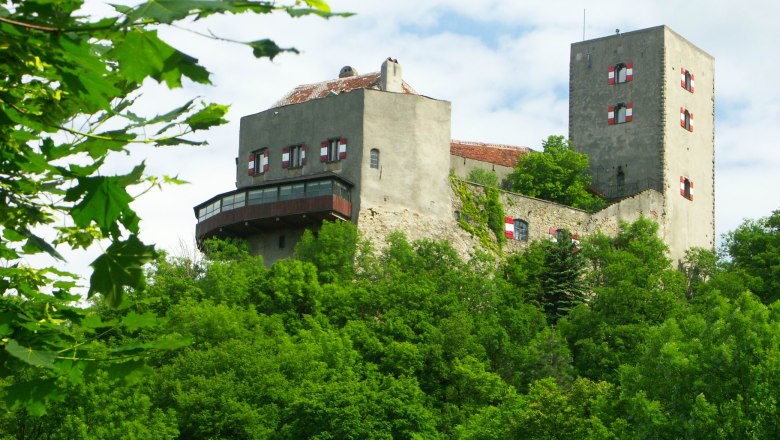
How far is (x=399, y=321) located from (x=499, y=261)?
802 cm

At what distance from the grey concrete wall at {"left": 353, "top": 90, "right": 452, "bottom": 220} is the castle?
0.16 feet

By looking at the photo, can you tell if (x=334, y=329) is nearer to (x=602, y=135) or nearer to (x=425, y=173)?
(x=425, y=173)

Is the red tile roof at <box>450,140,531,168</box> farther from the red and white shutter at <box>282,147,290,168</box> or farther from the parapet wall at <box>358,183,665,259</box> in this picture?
the red and white shutter at <box>282,147,290,168</box>

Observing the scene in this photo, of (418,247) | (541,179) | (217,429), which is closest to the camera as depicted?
(217,429)

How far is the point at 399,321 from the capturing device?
50344 millimetres

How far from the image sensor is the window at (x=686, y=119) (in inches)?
2562

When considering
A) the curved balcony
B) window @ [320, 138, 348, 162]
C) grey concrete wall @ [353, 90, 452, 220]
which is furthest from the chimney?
the curved balcony

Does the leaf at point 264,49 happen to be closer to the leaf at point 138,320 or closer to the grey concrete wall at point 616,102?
the leaf at point 138,320

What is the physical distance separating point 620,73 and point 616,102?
1531 mm

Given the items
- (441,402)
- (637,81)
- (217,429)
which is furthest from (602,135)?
(217,429)

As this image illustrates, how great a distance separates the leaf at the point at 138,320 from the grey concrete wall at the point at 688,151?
56.9 metres

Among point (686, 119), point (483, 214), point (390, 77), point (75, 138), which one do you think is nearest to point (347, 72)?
point (390, 77)

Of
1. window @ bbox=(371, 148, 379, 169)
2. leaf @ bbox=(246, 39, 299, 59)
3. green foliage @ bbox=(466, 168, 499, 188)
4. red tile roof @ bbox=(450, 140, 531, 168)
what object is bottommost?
leaf @ bbox=(246, 39, 299, 59)

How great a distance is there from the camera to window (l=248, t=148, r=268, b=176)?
186 feet
